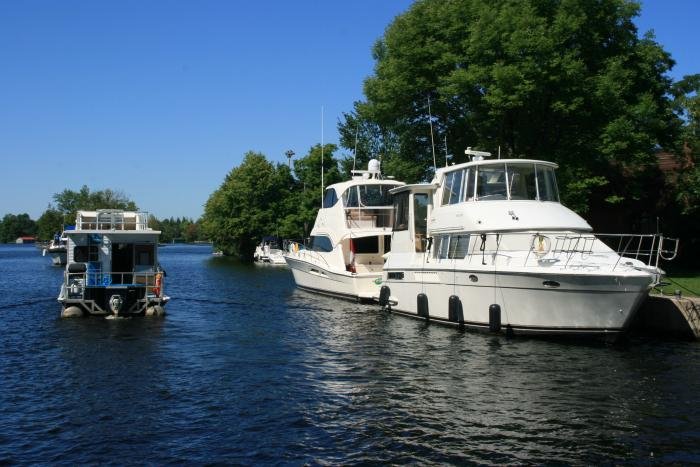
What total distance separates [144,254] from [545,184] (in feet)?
50.9

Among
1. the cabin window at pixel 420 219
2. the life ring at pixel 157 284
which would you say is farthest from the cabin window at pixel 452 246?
the life ring at pixel 157 284

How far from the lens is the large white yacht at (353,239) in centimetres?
3100

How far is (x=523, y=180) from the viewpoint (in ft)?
72.8

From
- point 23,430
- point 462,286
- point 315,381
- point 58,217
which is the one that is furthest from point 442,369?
point 58,217

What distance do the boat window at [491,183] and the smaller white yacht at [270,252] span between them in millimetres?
47784

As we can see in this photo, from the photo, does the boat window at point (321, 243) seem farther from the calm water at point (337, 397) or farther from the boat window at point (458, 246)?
the boat window at point (458, 246)

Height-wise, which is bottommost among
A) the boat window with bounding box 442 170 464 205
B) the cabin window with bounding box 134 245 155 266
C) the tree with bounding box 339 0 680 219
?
the cabin window with bounding box 134 245 155 266

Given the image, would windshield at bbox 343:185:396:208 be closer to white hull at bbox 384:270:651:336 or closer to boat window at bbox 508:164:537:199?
boat window at bbox 508:164:537:199

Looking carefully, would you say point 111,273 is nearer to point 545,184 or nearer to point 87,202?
point 545,184

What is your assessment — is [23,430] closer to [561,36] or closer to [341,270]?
[341,270]

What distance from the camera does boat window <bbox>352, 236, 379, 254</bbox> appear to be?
104 ft

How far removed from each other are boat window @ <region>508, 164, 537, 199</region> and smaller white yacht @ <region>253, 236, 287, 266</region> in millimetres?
48361

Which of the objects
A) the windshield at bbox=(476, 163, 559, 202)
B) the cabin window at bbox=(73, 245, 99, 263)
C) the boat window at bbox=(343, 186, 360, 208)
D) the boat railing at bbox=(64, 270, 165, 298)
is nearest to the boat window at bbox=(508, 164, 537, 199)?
the windshield at bbox=(476, 163, 559, 202)

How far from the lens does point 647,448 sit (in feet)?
34.2
